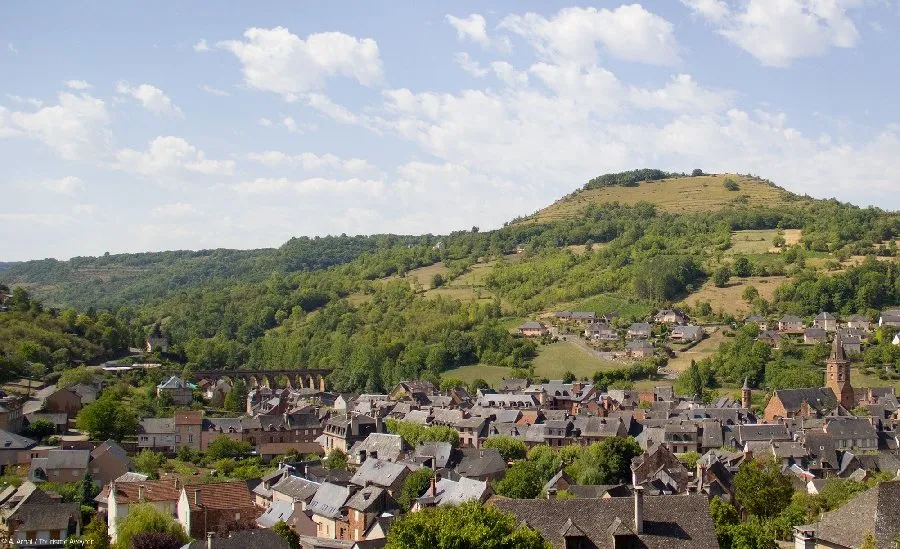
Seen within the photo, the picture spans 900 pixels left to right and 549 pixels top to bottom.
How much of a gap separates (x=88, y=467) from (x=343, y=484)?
687 inches

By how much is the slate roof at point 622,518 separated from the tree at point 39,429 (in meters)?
50.4

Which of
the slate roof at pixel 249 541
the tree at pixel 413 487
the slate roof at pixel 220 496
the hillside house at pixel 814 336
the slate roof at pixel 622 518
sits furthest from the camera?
the hillside house at pixel 814 336

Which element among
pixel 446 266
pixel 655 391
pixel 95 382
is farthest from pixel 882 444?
pixel 446 266

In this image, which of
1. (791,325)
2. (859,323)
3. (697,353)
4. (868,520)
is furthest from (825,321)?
(868,520)

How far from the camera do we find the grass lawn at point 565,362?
11000 centimetres

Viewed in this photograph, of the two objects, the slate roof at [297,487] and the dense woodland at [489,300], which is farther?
the dense woodland at [489,300]

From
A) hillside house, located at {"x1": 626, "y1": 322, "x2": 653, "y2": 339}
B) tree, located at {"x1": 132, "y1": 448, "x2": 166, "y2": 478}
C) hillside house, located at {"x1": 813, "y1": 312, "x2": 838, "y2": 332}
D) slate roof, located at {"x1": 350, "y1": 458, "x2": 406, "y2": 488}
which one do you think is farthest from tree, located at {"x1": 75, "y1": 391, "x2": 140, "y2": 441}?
hillside house, located at {"x1": 813, "y1": 312, "x2": 838, "y2": 332}

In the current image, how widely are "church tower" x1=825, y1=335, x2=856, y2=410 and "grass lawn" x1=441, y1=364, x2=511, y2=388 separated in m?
35.5

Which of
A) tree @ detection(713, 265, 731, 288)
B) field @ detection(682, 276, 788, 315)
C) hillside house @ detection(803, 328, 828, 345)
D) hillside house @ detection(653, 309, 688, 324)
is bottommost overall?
hillside house @ detection(803, 328, 828, 345)

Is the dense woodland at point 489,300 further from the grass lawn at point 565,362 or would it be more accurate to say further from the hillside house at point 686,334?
the hillside house at point 686,334


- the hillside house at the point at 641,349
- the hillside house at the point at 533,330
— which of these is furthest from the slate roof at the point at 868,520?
the hillside house at the point at 533,330

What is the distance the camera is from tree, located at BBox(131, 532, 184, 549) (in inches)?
1547

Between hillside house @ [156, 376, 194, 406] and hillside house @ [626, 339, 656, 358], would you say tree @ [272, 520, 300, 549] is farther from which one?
hillside house @ [626, 339, 656, 358]

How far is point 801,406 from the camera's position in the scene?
272 feet
